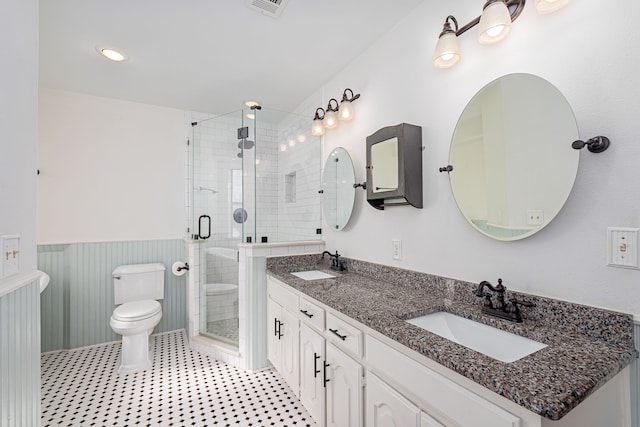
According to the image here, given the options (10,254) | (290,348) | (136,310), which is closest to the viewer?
(10,254)

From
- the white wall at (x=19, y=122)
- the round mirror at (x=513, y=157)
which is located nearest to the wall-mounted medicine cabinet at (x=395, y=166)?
the round mirror at (x=513, y=157)

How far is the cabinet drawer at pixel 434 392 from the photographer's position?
2.41 ft

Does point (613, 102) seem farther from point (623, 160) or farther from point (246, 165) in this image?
point (246, 165)

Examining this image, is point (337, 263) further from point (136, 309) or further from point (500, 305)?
point (136, 309)

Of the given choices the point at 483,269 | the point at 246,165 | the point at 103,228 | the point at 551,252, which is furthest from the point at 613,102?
the point at 103,228

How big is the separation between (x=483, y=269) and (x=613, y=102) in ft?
2.55

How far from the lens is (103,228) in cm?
290

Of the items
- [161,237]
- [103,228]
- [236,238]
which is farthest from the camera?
[161,237]

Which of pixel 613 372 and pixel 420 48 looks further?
pixel 420 48

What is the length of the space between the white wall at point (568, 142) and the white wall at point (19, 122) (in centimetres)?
181

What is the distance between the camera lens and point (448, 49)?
1.37 meters

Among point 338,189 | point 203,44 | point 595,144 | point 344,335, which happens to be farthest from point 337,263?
point 203,44

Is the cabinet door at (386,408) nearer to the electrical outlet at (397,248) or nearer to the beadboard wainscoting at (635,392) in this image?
the beadboard wainscoting at (635,392)

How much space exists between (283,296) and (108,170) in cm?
238
